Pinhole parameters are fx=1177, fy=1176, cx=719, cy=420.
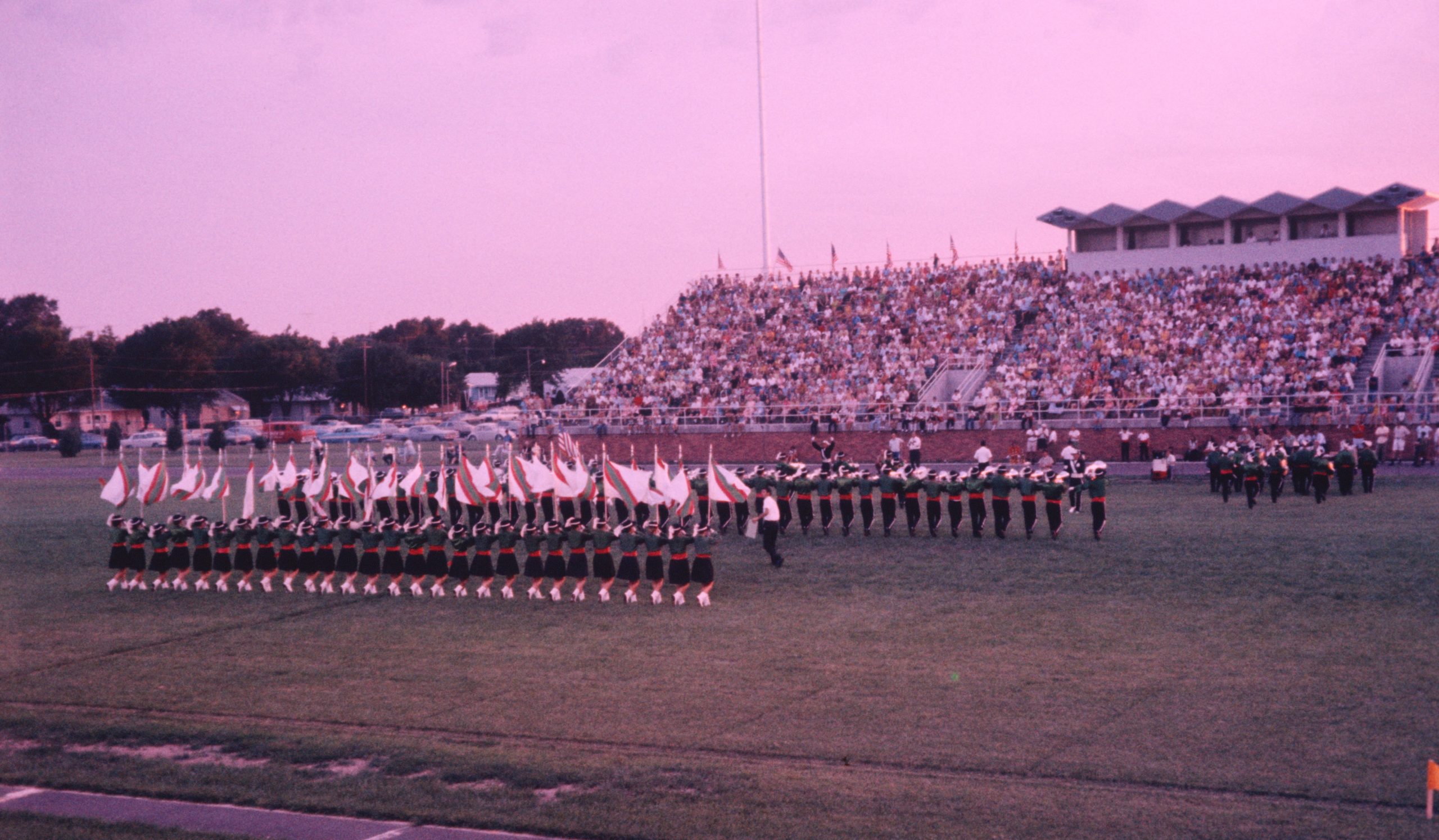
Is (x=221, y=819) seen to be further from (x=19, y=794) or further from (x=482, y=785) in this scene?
(x=19, y=794)

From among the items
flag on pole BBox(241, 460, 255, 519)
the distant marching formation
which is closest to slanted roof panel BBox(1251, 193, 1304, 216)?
the distant marching formation

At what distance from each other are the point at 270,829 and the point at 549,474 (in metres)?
11.8

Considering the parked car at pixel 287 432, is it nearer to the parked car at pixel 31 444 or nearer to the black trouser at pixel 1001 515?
the parked car at pixel 31 444

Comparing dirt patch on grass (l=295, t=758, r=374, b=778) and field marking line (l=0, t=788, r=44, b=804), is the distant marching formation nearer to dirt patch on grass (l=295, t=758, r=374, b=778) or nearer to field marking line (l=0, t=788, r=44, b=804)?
dirt patch on grass (l=295, t=758, r=374, b=778)

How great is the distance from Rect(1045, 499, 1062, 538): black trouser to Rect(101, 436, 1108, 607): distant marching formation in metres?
0.04

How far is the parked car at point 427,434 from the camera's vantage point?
182 ft

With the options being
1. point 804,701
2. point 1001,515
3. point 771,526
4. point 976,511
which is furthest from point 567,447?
point 804,701

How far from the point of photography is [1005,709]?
362 inches

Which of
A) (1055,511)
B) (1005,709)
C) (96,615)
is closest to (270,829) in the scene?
(1005,709)

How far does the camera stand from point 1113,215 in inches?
1607

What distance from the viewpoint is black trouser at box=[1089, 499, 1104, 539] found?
59.2 feet

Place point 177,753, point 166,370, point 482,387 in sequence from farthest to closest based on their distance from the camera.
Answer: point 482,387
point 166,370
point 177,753

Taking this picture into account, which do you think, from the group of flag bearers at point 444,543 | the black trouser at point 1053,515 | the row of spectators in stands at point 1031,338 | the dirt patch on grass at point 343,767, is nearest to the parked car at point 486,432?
the row of spectators in stands at point 1031,338

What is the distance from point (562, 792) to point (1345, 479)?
2002cm
